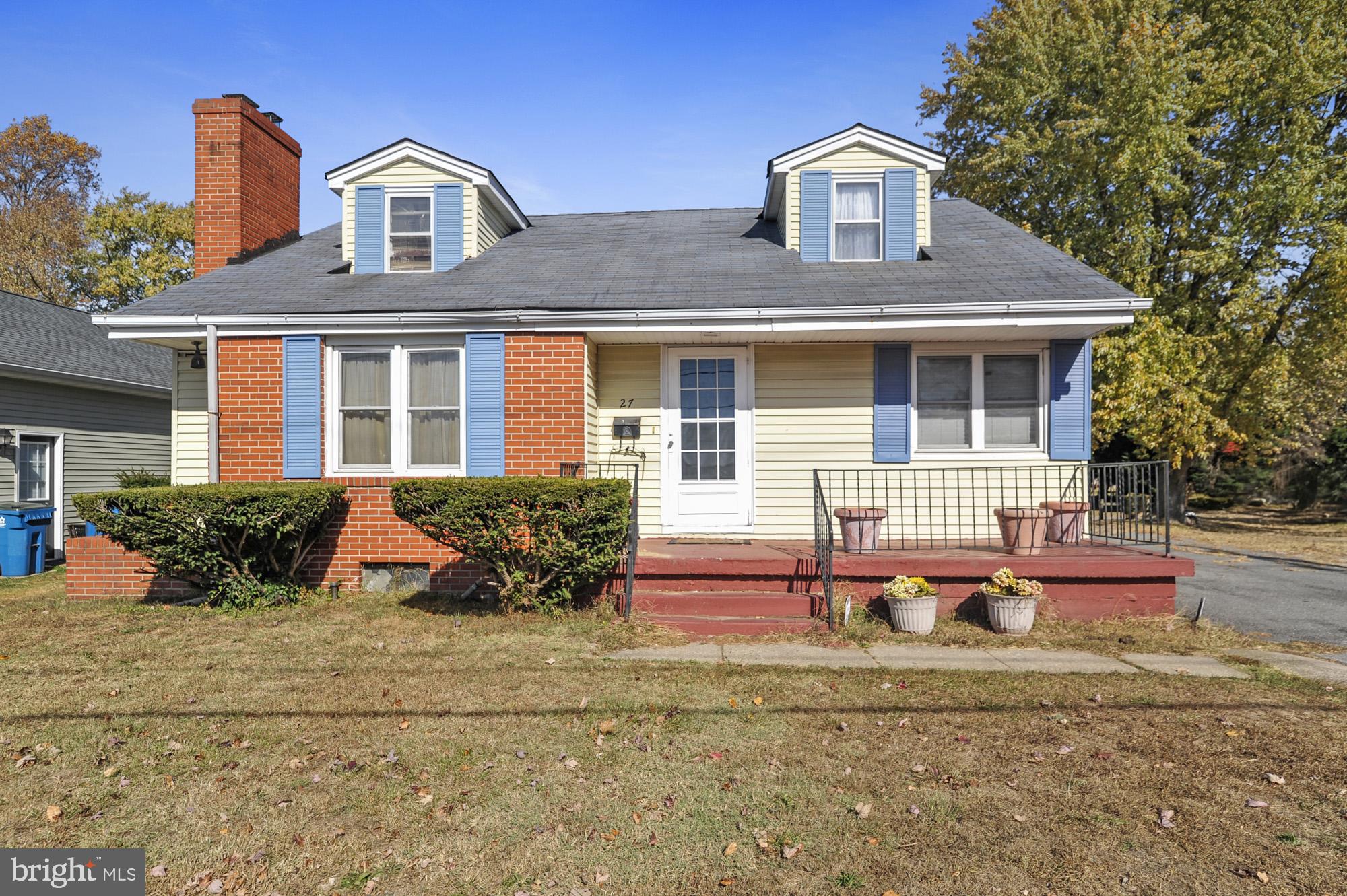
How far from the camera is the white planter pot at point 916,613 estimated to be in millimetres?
6773

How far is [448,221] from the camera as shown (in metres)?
9.99

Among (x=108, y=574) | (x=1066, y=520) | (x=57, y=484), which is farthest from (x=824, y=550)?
(x=57, y=484)

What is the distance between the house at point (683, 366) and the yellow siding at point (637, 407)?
0.03m

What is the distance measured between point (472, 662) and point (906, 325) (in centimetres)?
553

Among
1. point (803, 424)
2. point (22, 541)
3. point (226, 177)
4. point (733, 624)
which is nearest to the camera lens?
point (733, 624)

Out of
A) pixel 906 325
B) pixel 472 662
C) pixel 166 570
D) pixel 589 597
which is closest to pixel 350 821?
pixel 472 662

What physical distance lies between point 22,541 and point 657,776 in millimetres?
12020

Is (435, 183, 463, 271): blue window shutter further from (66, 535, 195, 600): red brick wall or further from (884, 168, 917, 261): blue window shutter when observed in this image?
(884, 168, 917, 261): blue window shutter

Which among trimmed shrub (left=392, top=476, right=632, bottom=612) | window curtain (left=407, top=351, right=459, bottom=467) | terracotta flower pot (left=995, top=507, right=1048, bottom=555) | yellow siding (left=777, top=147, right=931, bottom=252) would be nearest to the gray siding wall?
window curtain (left=407, top=351, right=459, bottom=467)

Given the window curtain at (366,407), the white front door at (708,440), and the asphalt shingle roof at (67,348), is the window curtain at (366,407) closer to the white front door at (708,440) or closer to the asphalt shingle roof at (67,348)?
the white front door at (708,440)

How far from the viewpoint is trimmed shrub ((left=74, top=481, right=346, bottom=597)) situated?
7.23 meters

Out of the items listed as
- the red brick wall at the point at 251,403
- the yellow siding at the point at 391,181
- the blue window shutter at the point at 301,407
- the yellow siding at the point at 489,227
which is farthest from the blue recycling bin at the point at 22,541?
the yellow siding at the point at 489,227

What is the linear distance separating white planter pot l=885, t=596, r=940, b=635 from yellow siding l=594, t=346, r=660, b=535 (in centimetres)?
332

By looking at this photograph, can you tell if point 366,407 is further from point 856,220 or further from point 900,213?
point 900,213
